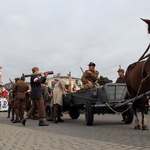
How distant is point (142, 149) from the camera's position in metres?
4.84

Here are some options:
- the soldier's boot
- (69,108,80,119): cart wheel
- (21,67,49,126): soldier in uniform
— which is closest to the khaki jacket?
the soldier's boot

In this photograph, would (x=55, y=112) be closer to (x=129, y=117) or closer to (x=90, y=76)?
(x=90, y=76)

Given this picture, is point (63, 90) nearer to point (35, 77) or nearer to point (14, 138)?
point (35, 77)

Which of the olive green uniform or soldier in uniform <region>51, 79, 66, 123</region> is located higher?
the olive green uniform

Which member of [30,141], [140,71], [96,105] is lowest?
[30,141]

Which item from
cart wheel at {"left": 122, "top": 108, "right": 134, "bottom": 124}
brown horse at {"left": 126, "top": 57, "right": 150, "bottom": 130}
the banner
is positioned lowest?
cart wheel at {"left": 122, "top": 108, "right": 134, "bottom": 124}

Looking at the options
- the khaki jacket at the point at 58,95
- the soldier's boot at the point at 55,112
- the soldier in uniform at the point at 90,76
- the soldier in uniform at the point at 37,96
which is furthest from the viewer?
the khaki jacket at the point at 58,95

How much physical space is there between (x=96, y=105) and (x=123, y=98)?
91 cm

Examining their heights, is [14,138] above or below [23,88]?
below

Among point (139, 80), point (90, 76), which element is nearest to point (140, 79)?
point (139, 80)

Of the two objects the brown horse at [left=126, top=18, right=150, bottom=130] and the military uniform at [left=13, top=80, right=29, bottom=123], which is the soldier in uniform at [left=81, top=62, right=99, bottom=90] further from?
the military uniform at [left=13, top=80, right=29, bottom=123]

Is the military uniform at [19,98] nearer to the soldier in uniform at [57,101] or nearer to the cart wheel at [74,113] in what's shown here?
the soldier in uniform at [57,101]

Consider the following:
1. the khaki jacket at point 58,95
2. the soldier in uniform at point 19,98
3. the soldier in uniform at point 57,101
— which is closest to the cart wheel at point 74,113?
the soldier in uniform at point 57,101

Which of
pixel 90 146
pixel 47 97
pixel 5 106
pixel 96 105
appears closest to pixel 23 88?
pixel 47 97
